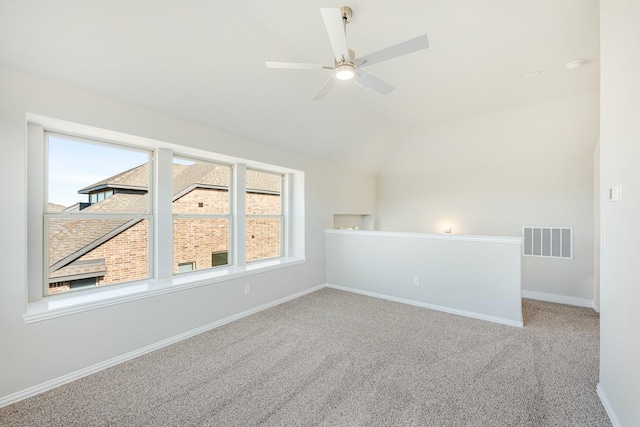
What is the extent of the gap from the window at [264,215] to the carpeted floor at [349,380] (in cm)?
138

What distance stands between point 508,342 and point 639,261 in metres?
1.93

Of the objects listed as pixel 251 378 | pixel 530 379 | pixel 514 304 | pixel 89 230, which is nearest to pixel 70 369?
pixel 89 230

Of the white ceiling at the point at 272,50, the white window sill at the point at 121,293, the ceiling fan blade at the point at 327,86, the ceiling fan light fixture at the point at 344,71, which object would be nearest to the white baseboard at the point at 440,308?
the white window sill at the point at 121,293

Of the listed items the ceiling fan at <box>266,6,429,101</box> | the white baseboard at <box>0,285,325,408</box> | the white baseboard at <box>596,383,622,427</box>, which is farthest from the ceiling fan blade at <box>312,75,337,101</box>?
the white baseboard at <box>596,383,622,427</box>

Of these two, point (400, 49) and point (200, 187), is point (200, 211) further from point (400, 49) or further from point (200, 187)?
point (400, 49)

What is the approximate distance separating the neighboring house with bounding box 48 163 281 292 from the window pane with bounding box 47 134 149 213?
0.4 inches


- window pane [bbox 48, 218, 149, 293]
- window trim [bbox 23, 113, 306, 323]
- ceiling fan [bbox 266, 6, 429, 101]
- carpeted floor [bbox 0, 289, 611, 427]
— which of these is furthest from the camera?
window pane [bbox 48, 218, 149, 293]

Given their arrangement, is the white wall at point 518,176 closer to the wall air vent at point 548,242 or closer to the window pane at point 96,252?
the wall air vent at point 548,242

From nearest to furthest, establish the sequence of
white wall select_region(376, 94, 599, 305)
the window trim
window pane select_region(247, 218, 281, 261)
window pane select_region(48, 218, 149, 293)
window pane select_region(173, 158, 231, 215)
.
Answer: the window trim
window pane select_region(48, 218, 149, 293)
window pane select_region(173, 158, 231, 215)
white wall select_region(376, 94, 599, 305)
window pane select_region(247, 218, 281, 261)

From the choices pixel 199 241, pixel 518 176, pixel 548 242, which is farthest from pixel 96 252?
pixel 548 242

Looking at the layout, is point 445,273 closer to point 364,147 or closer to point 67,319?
point 364,147

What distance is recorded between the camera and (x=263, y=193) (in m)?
4.69

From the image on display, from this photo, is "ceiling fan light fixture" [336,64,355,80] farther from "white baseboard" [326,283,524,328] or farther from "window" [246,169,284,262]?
"white baseboard" [326,283,524,328]

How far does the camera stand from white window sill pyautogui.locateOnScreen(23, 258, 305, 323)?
2303 mm
